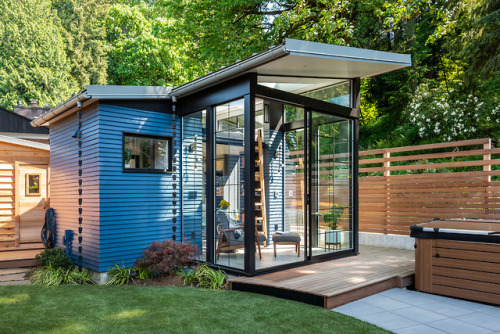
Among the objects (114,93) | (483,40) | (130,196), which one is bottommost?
(130,196)

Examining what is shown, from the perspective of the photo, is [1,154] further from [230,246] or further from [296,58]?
[296,58]

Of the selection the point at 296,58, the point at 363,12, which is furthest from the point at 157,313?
the point at 363,12

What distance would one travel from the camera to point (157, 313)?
400cm

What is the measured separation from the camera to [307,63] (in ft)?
16.6

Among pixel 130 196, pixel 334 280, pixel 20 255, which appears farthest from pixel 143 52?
pixel 334 280

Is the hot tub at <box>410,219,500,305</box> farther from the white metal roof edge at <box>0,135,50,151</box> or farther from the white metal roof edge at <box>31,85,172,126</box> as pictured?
the white metal roof edge at <box>0,135,50,151</box>

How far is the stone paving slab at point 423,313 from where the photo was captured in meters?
3.65

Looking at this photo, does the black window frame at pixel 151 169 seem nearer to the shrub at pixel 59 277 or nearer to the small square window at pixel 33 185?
the shrub at pixel 59 277

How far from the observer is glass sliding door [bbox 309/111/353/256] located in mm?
5957

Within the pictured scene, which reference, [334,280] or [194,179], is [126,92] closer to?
[194,179]

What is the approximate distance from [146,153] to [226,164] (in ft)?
5.01

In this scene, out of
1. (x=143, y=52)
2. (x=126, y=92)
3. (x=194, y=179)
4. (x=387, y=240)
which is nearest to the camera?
(x=126, y=92)

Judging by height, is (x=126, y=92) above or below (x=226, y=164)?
above

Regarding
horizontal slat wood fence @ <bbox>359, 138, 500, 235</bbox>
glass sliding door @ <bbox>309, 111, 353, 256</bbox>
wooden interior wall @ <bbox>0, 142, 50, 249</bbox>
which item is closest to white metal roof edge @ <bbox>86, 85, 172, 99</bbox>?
glass sliding door @ <bbox>309, 111, 353, 256</bbox>
